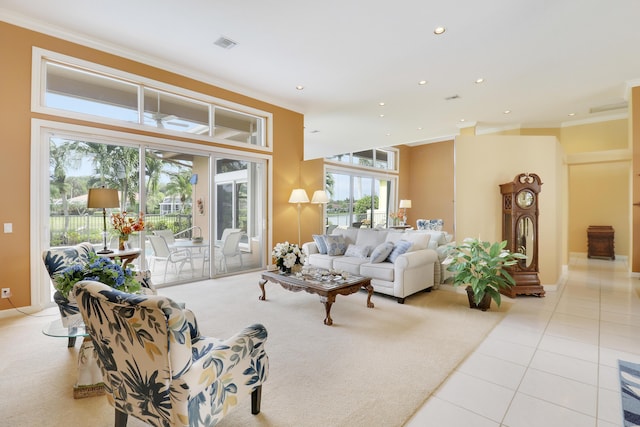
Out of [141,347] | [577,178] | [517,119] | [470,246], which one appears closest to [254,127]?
[470,246]

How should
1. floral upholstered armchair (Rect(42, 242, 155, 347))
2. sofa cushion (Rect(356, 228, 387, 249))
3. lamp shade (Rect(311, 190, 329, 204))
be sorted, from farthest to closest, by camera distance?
Answer: lamp shade (Rect(311, 190, 329, 204)) < sofa cushion (Rect(356, 228, 387, 249)) < floral upholstered armchair (Rect(42, 242, 155, 347))

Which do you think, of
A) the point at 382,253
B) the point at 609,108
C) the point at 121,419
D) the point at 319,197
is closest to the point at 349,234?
the point at 382,253

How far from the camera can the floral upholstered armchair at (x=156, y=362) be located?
1.34 meters

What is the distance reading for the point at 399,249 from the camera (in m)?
4.69

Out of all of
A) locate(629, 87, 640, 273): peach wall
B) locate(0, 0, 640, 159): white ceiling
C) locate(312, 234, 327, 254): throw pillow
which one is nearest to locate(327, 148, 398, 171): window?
locate(0, 0, 640, 159): white ceiling

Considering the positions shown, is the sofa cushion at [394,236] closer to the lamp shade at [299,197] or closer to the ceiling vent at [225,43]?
the lamp shade at [299,197]

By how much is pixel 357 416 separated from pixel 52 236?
450cm

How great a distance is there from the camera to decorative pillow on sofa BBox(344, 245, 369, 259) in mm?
5180

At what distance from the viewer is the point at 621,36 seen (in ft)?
13.9

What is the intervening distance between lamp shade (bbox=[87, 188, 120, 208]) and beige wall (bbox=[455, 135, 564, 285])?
16.9ft

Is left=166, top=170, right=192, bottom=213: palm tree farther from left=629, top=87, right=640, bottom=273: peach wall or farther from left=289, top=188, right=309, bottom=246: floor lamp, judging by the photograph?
left=629, top=87, right=640, bottom=273: peach wall

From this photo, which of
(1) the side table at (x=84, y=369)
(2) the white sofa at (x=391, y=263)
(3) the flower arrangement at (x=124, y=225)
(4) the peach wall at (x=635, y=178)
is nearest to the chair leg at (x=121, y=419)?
(1) the side table at (x=84, y=369)

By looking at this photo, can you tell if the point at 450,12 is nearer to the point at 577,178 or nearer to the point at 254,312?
the point at 254,312

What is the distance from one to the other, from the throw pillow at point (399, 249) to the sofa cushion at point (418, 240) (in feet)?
0.29
